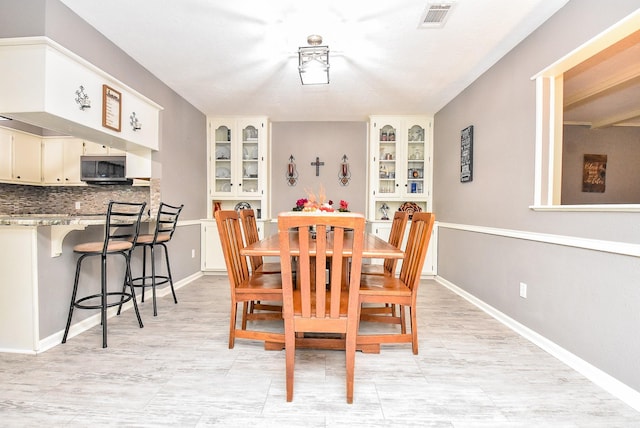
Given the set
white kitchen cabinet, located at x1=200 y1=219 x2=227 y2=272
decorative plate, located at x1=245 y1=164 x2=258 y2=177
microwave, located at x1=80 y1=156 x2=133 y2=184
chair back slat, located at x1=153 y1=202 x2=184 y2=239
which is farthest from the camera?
decorative plate, located at x1=245 y1=164 x2=258 y2=177

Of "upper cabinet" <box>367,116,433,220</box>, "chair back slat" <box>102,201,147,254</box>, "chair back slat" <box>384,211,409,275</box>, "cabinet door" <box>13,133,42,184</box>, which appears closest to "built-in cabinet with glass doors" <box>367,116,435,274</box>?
"upper cabinet" <box>367,116,433,220</box>

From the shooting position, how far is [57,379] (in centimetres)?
170

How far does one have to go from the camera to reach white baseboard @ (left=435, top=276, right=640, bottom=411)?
1540mm

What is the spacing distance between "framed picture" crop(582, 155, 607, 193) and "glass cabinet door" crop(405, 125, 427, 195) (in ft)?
7.87

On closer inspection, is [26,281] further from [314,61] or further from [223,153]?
[223,153]

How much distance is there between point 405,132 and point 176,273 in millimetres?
3748

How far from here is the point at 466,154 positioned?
11.2ft

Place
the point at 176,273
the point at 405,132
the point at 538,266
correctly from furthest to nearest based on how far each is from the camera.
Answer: the point at 405,132, the point at 176,273, the point at 538,266

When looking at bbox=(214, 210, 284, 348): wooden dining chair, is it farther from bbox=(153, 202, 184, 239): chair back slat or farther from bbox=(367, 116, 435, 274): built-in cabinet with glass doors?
bbox=(367, 116, 435, 274): built-in cabinet with glass doors

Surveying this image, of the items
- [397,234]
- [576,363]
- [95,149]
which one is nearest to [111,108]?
[95,149]

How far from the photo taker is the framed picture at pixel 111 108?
250 cm

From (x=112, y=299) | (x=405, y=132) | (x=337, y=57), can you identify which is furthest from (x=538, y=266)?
(x=112, y=299)

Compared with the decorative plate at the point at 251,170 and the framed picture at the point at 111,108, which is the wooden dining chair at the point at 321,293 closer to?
the framed picture at the point at 111,108

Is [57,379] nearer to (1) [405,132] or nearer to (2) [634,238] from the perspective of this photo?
(2) [634,238]
